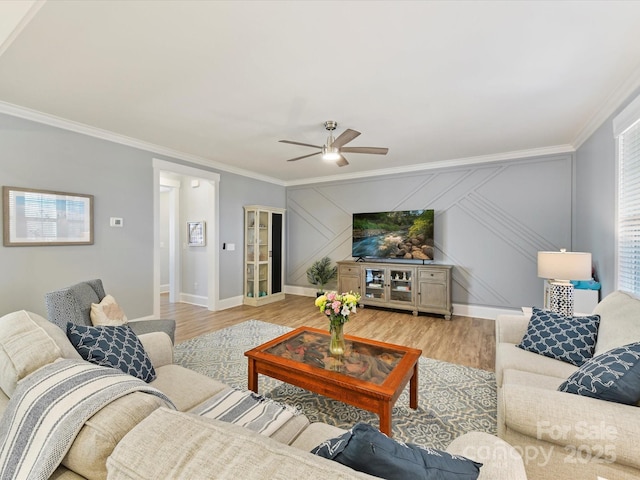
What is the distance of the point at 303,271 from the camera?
21.3ft

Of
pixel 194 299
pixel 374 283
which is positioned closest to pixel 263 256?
pixel 194 299

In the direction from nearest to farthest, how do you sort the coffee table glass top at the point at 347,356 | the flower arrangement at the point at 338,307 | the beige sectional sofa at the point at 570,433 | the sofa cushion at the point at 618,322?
the beige sectional sofa at the point at 570,433
the sofa cushion at the point at 618,322
the coffee table glass top at the point at 347,356
the flower arrangement at the point at 338,307

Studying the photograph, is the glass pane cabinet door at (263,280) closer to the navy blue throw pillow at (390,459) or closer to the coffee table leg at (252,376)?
the coffee table leg at (252,376)

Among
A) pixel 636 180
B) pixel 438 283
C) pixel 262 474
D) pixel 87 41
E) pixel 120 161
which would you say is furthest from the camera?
pixel 438 283

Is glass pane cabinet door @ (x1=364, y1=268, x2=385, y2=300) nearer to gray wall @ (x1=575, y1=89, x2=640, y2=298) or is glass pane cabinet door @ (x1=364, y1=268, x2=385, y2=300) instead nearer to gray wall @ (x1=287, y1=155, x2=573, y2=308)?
gray wall @ (x1=287, y1=155, x2=573, y2=308)

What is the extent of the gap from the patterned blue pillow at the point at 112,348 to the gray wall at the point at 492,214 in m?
4.53

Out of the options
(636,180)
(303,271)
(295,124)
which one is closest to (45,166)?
(295,124)

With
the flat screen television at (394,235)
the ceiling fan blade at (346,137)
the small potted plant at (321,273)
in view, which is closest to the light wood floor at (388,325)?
the small potted plant at (321,273)

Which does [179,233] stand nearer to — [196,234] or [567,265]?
[196,234]

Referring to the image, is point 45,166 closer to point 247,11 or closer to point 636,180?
point 247,11

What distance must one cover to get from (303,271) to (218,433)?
19.2 ft

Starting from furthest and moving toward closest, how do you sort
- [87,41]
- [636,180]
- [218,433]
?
[636,180], [87,41], [218,433]

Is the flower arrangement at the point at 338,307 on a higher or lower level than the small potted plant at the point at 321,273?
higher

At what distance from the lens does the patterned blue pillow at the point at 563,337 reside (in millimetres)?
1937
